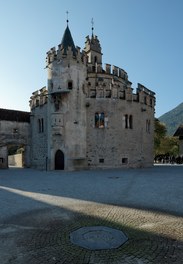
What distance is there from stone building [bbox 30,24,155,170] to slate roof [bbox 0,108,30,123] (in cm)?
347

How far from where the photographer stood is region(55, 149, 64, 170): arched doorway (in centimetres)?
2603

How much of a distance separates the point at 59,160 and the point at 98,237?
2064 cm

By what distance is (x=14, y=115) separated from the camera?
33031mm

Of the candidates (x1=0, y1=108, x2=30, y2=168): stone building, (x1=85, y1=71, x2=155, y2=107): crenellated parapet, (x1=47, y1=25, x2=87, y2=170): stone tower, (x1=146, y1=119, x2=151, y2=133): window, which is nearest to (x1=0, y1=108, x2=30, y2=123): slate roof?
(x1=0, y1=108, x2=30, y2=168): stone building

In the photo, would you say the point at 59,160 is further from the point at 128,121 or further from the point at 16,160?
the point at 16,160

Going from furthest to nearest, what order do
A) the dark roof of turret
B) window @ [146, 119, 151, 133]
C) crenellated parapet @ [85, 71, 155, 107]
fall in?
window @ [146, 119, 151, 133] < crenellated parapet @ [85, 71, 155, 107] < the dark roof of turret

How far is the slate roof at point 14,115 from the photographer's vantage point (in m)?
31.9

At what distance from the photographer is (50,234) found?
6078 millimetres

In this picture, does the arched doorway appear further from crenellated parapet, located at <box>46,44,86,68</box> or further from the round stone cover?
the round stone cover

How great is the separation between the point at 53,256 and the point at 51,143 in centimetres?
2173

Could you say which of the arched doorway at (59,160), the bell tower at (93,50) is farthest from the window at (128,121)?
the bell tower at (93,50)

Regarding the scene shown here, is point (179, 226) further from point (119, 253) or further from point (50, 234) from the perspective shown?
point (50, 234)

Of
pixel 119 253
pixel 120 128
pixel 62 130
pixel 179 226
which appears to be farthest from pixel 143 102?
pixel 119 253

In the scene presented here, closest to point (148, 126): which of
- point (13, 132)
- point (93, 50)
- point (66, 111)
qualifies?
point (66, 111)
